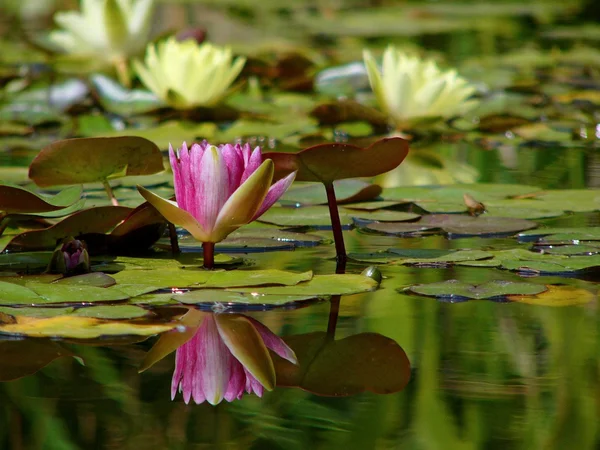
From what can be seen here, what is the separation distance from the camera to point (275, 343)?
1.17 meters

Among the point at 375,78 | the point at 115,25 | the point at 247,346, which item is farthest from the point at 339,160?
the point at 115,25

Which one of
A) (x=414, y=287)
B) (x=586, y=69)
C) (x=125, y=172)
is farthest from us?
(x=586, y=69)

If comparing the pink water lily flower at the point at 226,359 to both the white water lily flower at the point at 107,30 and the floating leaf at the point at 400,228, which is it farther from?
the white water lily flower at the point at 107,30

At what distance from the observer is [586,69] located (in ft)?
13.6

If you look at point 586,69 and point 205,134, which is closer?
point 205,134

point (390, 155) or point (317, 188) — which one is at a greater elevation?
point (390, 155)

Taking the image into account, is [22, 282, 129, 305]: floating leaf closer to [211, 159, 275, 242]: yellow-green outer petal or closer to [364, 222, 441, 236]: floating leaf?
[211, 159, 275, 242]: yellow-green outer petal

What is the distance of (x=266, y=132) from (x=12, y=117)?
0.89 metres

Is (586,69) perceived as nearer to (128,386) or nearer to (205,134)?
(205,134)

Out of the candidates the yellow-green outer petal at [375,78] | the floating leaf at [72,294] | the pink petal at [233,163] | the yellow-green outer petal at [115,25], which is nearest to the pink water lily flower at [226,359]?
the floating leaf at [72,294]

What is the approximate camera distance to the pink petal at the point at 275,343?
1.13 m

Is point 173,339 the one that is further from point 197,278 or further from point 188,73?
point 188,73

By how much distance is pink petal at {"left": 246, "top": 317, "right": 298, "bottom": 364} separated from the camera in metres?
1.13

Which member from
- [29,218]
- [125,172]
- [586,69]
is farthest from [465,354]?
[586,69]
